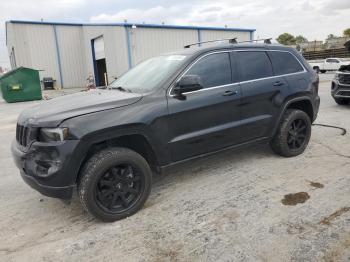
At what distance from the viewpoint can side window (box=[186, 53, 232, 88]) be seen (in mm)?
4289

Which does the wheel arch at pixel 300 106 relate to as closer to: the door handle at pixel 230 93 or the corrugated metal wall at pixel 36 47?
the door handle at pixel 230 93

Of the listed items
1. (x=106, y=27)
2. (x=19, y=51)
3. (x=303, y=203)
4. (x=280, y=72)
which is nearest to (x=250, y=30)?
(x=106, y=27)

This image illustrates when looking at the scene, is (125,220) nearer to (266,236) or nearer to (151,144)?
(151,144)

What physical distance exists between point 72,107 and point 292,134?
3372 mm

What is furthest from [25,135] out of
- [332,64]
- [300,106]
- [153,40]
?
[332,64]

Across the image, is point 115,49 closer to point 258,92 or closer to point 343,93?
point 343,93

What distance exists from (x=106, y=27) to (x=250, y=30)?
454 inches

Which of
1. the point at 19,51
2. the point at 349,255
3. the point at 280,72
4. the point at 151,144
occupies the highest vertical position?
the point at 19,51

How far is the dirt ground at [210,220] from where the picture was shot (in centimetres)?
302

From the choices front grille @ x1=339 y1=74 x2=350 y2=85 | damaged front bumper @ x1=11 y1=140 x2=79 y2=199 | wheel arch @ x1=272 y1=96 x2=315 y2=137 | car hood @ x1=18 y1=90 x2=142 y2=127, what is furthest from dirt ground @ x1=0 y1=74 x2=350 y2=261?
front grille @ x1=339 y1=74 x2=350 y2=85

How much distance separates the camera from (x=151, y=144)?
3801mm

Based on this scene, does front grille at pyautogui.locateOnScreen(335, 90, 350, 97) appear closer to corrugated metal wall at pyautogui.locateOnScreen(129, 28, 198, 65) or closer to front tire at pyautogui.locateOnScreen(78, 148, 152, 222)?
front tire at pyautogui.locateOnScreen(78, 148, 152, 222)

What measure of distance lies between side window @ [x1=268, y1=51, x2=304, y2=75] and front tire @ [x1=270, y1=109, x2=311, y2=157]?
62cm

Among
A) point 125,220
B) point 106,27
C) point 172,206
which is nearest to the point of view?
point 125,220
